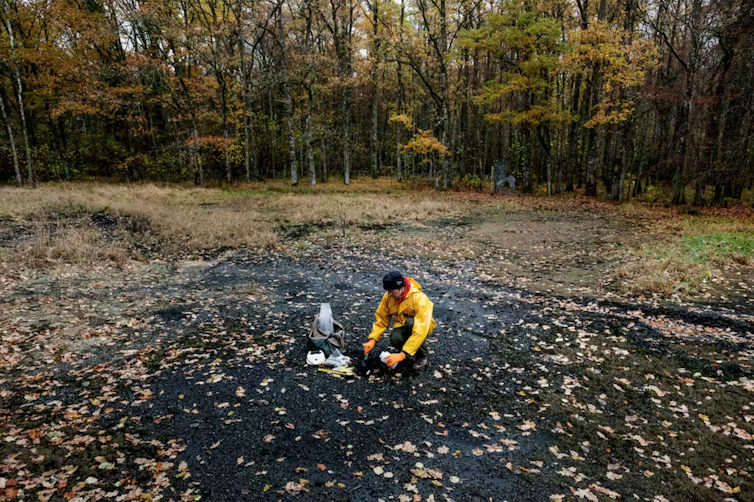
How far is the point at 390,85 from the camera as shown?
35688 millimetres

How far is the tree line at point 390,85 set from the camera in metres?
19.5

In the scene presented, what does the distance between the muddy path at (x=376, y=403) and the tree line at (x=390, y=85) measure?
15.8 meters

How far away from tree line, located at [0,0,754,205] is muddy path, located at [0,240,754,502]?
1584 centimetres

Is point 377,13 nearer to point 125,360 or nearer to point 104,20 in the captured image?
point 104,20

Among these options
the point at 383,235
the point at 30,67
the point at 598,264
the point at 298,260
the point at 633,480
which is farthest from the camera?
Answer: the point at 30,67

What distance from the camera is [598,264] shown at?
38.3 ft

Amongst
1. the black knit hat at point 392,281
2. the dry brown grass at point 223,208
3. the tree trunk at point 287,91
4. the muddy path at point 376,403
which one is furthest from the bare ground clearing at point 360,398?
the tree trunk at point 287,91

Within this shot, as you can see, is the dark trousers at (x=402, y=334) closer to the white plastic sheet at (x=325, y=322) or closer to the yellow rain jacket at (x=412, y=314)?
the yellow rain jacket at (x=412, y=314)

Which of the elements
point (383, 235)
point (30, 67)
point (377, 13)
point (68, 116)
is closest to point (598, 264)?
point (383, 235)

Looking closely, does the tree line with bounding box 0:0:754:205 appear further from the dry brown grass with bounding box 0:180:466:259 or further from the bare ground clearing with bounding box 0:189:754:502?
the bare ground clearing with bounding box 0:189:754:502

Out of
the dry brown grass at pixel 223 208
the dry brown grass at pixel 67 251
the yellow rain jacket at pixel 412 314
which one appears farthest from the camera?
the dry brown grass at pixel 223 208

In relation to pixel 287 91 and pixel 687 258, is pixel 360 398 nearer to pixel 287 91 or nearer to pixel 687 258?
pixel 687 258

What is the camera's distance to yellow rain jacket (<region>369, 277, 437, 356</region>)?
206 inches

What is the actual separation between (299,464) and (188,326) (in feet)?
14.7
